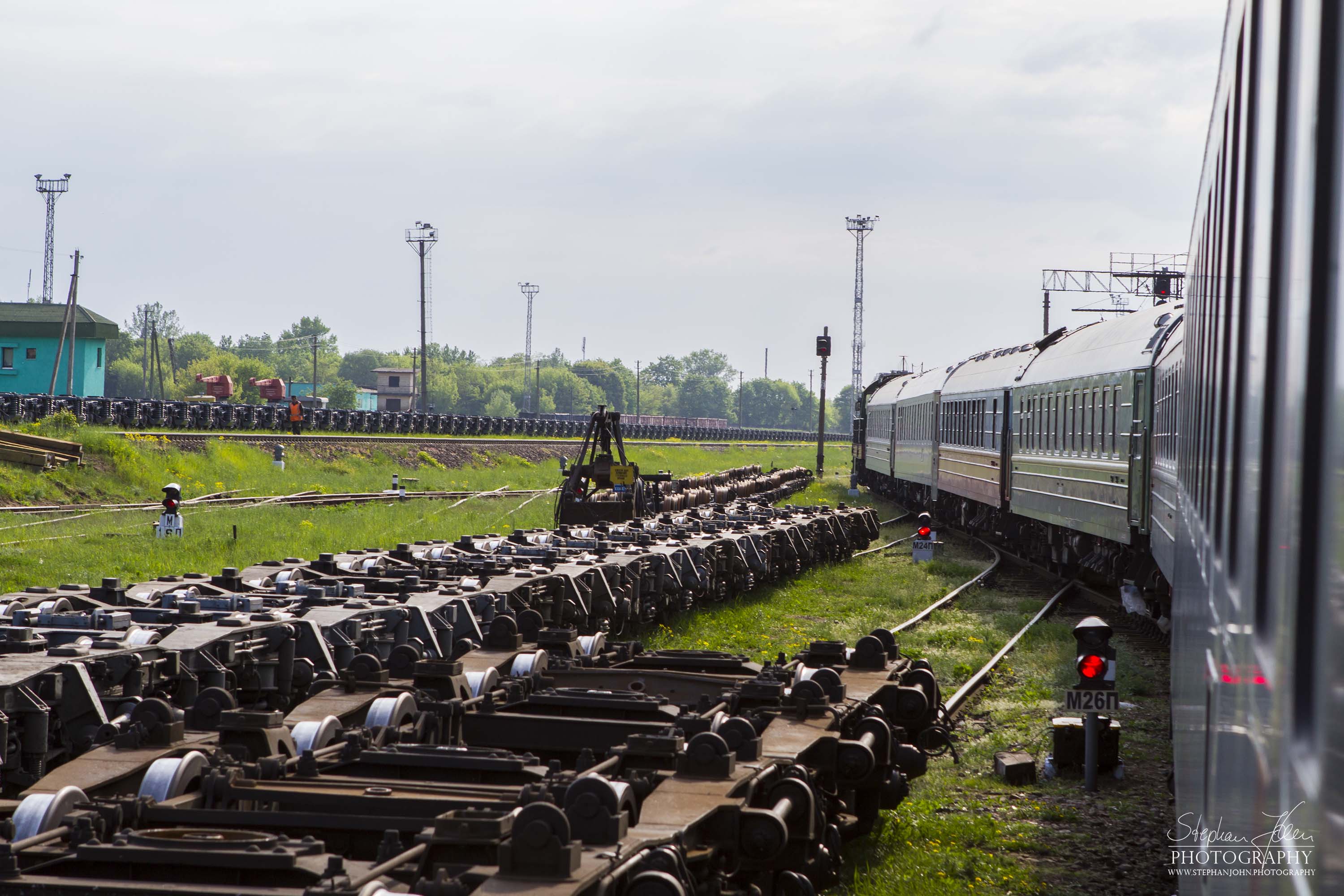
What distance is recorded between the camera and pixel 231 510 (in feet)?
95.6

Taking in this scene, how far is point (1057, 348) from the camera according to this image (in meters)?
21.3

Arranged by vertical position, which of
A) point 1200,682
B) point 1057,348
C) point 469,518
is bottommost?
point 469,518

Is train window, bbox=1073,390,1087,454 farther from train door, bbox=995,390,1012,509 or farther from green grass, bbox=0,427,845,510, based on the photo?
green grass, bbox=0,427,845,510

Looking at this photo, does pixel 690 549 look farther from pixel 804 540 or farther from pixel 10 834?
pixel 10 834

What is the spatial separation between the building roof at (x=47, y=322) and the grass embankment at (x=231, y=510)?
19.2 metres

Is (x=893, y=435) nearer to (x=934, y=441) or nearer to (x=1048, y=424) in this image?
(x=934, y=441)

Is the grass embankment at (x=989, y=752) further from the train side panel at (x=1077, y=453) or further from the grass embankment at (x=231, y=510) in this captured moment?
the grass embankment at (x=231, y=510)

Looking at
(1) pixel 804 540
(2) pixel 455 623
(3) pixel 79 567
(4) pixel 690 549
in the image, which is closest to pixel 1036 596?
(1) pixel 804 540

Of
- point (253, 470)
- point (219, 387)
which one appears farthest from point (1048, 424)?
point (219, 387)

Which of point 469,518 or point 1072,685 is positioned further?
point 469,518

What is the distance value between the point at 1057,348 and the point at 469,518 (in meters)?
14.4

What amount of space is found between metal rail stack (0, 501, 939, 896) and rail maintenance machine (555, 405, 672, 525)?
40.5 feet

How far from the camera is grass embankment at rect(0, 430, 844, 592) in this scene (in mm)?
20469

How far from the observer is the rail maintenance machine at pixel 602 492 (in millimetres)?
23547
